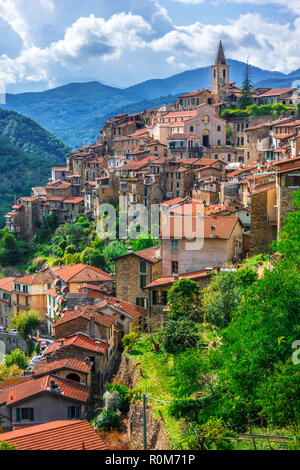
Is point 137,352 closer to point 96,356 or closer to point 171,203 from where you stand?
point 96,356

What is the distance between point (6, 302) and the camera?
1735 inches

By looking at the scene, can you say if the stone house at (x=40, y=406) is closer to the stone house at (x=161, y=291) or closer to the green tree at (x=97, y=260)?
the stone house at (x=161, y=291)

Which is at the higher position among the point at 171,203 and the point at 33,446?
the point at 171,203

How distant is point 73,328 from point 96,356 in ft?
8.90

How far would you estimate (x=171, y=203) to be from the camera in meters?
43.0

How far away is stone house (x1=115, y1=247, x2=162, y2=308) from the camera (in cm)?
2869

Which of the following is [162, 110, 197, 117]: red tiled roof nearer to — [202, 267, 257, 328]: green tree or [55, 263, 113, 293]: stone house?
[55, 263, 113, 293]: stone house

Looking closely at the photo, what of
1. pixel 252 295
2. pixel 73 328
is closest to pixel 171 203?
pixel 73 328

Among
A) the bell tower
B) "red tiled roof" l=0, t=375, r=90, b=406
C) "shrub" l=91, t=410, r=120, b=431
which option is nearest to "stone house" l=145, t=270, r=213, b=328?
"red tiled roof" l=0, t=375, r=90, b=406

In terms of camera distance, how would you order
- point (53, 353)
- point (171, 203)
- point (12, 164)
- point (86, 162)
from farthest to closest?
point (12, 164), point (86, 162), point (171, 203), point (53, 353)

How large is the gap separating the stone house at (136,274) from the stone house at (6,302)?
54.4 feet

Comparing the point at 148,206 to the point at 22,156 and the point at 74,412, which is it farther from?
the point at 22,156

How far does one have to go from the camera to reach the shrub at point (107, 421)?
1753 cm

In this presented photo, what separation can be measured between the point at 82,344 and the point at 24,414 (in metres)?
4.52
